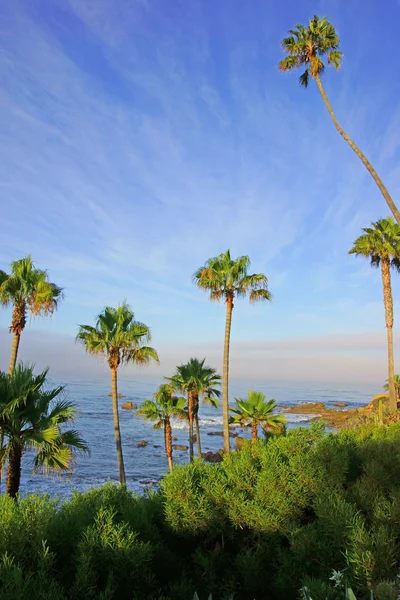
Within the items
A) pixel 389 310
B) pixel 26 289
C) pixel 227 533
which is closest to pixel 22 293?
pixel 26 289

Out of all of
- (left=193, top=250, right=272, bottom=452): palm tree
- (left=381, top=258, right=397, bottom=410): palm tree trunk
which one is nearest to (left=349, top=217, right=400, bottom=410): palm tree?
(left=381, top=258, right=397, bottom=410): palm tree trunk


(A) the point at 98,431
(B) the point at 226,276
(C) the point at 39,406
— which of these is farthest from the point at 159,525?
(A) the point at 98,431

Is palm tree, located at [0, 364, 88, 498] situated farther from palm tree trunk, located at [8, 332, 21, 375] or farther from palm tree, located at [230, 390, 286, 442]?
palm tree, located at [230, 390, 286, 442]

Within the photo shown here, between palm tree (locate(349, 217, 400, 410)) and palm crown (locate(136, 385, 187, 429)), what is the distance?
1409cm

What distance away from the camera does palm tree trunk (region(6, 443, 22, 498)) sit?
903 centimetres

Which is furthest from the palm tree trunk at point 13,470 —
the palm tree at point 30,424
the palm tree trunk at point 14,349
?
the palm tree trunk at point 14,349

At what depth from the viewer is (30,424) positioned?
9781mm

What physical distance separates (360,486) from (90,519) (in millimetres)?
4237

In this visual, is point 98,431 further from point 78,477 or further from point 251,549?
point 251,549

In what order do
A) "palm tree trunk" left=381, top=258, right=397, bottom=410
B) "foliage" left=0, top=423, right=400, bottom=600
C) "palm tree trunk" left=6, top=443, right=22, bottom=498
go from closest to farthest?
"foliage" left=0, top=423, right=400, bottom=600
"palm tree trunk" left=6, top=443, right=22, bottom=498
"palm tree trunk" left=381, top=258, right=397, bottom=410

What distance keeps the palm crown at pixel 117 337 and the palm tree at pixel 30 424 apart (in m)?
10.3

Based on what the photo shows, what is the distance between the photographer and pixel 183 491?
6.63 meters

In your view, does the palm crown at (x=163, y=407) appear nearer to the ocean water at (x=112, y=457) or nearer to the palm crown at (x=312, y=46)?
the ocean water at (x=112, y=457)

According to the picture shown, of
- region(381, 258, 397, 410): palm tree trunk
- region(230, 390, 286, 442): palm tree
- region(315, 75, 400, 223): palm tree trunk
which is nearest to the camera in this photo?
region(315, 75, 400, 223): palm tree trunk
